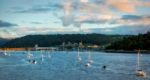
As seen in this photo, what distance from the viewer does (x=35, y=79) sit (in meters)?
82.1

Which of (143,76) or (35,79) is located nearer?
(35,79)

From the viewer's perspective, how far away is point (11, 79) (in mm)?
81750

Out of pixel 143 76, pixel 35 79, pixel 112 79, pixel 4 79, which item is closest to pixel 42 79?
pixel 35 79

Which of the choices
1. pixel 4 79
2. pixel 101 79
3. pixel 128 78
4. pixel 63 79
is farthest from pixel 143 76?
pixel 4 79

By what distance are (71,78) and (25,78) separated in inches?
356

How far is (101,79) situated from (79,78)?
14.4 ft

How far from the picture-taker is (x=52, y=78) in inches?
3342

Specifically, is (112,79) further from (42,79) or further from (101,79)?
(42,79)

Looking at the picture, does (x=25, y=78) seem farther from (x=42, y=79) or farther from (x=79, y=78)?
(x=79, y=78)

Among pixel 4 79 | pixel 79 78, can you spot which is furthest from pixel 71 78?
pixel 4 79

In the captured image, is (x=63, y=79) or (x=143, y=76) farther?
(x=143, y=76)

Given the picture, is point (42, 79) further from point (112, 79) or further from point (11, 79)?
point (112, 79)

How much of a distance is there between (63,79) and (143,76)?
1745 centimetres

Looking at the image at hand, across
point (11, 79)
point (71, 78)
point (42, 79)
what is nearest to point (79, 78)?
point (71, 78)
